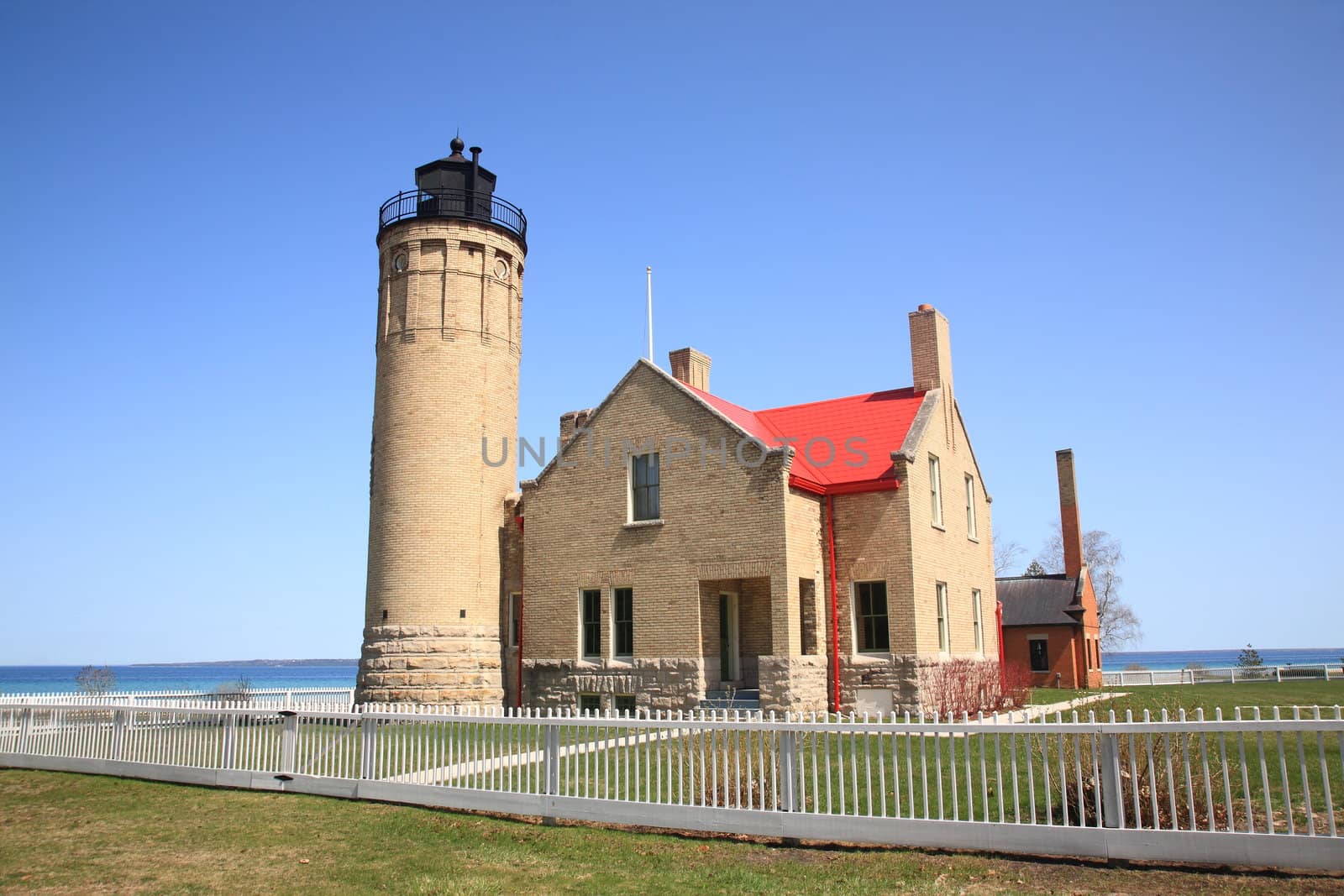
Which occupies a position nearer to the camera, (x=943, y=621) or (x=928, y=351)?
(x=943, y=621)

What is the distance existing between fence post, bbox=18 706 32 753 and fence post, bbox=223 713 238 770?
5261 mm

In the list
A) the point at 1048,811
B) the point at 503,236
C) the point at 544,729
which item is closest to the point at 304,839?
the point at 544,729

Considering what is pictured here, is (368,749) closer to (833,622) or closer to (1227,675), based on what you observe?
(833,622)

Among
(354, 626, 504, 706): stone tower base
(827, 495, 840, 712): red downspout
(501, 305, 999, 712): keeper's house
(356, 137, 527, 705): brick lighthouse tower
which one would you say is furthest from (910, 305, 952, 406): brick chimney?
(354, 626, 504, 706): stone tower base

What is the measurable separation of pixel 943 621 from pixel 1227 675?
34.2 m

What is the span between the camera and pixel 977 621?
25.9m

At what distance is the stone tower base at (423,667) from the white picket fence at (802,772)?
7789 mm

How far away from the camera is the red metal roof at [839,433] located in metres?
22.2

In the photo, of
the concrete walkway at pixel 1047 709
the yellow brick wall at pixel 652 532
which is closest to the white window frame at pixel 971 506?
the concrete walkway at pixel 1047 709

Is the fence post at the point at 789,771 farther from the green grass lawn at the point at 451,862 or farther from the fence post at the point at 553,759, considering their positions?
the fence post at the point at 553,759

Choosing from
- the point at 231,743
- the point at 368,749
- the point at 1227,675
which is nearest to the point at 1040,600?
the point at 1227,675

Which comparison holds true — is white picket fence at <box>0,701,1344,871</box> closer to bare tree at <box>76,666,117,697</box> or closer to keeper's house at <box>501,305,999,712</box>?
keeper's house at <box>501,305,999,712</box>

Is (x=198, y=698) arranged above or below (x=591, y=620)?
below

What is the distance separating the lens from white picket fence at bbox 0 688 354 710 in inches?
684
